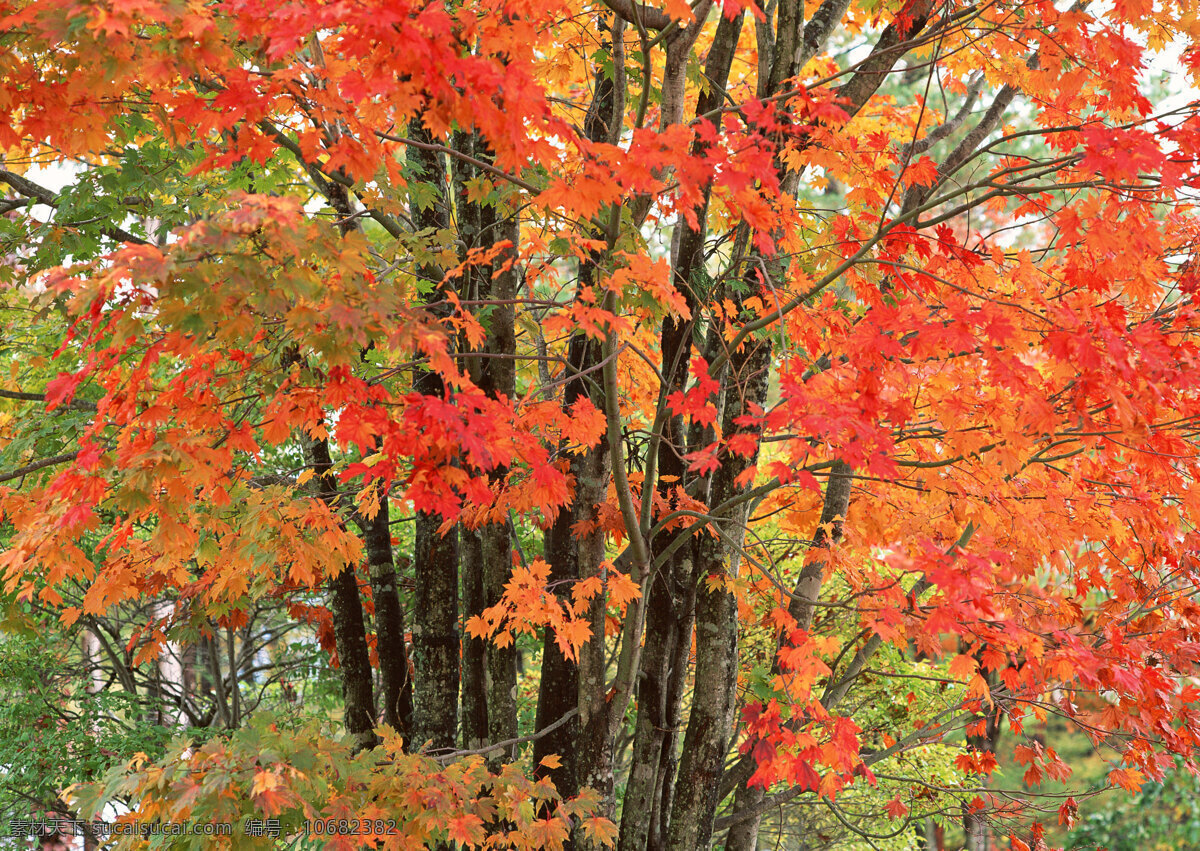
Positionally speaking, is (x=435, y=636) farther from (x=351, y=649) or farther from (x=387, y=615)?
(x=351, y=649)

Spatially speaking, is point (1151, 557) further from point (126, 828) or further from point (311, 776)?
point (126, 828)

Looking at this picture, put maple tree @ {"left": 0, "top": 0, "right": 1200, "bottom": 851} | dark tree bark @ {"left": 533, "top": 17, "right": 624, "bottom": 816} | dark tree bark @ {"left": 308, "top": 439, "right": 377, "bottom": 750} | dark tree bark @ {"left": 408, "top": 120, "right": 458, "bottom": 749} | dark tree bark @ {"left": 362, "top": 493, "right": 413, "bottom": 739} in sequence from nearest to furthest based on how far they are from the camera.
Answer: maple tree @ {"left": 0, "top": 0, "right": 1200, "bottom": 851}
dark tree bark @ {"left": 533, "top": 17, "right": 624, "bottom": 816}
dark tree bark @ {"left": 408, "top": 120, "right": 458, "bottom": 749}
dark tree bark @ {"left": 362, "top": 493, "right": 413, "bottom": 739}
dark tree bark @ {"left": 308, "top": 439, "right": 377, "bottom": 750}

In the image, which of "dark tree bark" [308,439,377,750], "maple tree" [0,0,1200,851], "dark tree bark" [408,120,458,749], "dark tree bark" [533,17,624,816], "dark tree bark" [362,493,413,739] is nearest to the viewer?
"maple tree" [0,0,1200,851]

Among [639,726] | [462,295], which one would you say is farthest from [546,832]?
[462,295]

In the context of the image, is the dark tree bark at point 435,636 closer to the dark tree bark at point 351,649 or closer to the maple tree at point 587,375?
the maple tree at point 587,375

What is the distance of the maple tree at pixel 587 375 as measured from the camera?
2.88 m

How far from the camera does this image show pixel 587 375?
443 centimetres

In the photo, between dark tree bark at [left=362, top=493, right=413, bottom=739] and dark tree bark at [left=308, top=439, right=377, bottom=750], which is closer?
dark tree bark at [left=362, top=493, right=413, bottom=739]

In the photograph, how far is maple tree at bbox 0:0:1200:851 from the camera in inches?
114

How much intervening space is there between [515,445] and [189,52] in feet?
5.89

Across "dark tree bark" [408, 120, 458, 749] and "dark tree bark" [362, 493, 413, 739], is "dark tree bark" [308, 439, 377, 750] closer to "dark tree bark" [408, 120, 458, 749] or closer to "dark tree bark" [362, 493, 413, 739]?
"dark tree bark" [362, 493, 413, 739]

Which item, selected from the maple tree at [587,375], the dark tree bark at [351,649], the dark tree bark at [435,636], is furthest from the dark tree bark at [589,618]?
the dark tree bark at [351,649]

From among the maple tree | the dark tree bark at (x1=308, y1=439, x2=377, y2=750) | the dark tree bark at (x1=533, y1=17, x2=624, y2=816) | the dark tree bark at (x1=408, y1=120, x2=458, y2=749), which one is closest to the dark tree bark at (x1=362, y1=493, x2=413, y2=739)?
the maple tree

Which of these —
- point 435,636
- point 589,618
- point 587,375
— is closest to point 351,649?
point 435,636
